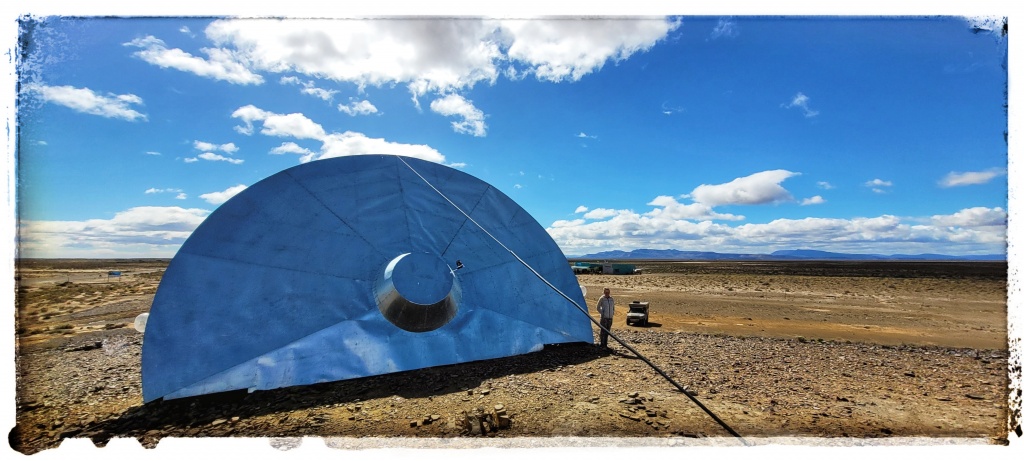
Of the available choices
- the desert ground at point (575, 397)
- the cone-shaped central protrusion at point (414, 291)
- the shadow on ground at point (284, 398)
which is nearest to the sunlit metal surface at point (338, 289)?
the cone-shaped central protrusion at point (414, 291)

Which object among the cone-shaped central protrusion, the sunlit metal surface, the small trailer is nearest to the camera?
the sunlit metal surface

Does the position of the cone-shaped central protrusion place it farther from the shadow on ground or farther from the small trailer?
the small trailer

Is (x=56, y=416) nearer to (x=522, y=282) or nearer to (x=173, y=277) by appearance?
(x=173, y=277)

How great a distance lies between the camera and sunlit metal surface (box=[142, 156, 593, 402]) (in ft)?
18.9

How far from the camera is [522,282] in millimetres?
8602

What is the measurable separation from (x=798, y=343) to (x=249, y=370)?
11276 millimetres

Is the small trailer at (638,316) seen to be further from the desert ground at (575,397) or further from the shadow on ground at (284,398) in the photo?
the shadow on ground at (284,398)

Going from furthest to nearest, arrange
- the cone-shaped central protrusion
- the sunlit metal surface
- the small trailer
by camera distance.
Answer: the small trailer
the cone-shaped central protrusion
the sunlit metal surface

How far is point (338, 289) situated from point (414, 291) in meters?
1.14

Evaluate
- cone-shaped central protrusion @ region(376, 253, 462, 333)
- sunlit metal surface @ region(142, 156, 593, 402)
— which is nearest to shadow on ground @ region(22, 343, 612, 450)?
sunlit metal surface @ region(142, 156, 593, 402)

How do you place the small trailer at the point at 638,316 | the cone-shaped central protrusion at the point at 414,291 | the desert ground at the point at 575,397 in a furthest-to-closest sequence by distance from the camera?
the small trailer at the point at 638,316
the cone-shaped central protrusion at the point at 414,291
the desert ground at the point at 575,397

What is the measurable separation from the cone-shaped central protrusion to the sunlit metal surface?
0.7 inches

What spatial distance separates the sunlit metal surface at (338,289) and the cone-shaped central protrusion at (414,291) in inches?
0.7

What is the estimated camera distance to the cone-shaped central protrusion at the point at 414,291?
264 inches
